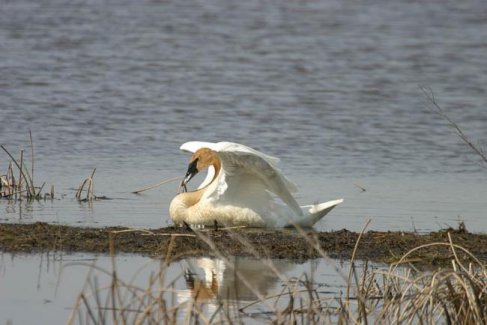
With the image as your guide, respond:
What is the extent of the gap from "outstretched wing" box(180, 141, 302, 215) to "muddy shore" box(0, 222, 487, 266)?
55 cm

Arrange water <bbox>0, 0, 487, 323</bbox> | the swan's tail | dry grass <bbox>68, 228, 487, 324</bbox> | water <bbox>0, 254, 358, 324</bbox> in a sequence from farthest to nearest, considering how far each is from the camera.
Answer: water <bbox>0, 0, 487, 323</bbox>
the swan's tail
water <bbox>0, 254, 358, 324</bbox>
dry grass <bbox>68, 228, 487, 324</bbox>

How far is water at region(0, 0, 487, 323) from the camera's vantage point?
39.1 ft

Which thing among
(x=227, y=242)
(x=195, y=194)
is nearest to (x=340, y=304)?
(x=227, y=242)

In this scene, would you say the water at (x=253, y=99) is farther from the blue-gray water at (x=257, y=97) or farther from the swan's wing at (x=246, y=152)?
the swan's wing at (x=246, y=152)

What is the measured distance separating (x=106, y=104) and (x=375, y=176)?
551 centimetres

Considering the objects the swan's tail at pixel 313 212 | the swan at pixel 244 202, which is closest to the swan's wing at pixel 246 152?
the swan at pixel 244 202

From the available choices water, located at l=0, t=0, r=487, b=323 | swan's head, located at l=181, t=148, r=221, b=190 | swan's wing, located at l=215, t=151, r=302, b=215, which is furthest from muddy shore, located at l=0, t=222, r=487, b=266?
swan's head, located at l=181, t=148, r=221, b=190

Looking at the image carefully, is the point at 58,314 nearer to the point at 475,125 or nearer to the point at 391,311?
the point at 391,311

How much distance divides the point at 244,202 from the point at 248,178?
0.67 feet

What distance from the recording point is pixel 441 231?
9.93 meters

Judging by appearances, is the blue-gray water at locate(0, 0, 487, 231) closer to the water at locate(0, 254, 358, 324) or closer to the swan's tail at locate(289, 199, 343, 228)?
the swan's tail at locate(289, 199, 343, 228)

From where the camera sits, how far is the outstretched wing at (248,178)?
10.1 metres

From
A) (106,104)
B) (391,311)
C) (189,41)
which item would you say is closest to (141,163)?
(106,104)

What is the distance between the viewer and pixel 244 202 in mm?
10727
